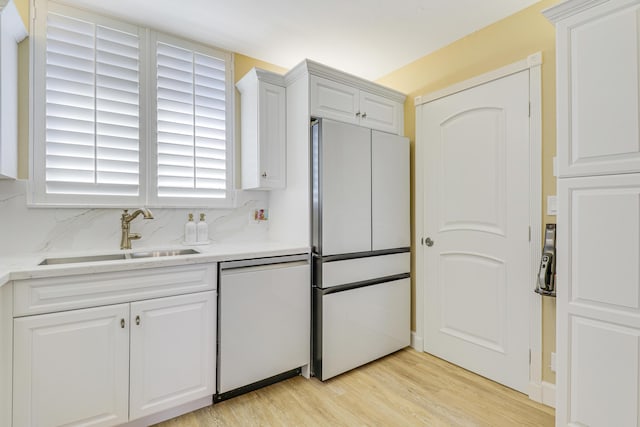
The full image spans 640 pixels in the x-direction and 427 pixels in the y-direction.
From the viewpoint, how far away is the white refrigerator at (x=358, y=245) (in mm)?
2219

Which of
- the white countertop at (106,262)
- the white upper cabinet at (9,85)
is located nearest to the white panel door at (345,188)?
the white countertop at (106,262)

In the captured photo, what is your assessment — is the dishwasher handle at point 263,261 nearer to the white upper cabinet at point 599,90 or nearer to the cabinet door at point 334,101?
the cabinet door at point 334,101

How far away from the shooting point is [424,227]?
2684 mm

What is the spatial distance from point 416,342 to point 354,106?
2056mm

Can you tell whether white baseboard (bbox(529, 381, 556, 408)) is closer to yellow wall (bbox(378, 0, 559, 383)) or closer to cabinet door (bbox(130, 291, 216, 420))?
yellow wall (bbox(378, 0, 559, 383))

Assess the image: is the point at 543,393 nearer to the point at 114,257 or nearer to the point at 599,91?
the point at 599,91

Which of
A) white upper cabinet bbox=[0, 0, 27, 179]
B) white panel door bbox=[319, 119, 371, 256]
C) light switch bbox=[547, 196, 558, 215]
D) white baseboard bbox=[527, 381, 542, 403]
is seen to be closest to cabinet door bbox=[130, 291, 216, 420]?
white panel door bbox=[319, 119, 371, 256]

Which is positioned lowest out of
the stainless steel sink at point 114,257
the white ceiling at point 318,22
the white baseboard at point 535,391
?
the white baseboard at point 535,391

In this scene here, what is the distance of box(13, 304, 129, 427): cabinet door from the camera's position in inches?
56.1

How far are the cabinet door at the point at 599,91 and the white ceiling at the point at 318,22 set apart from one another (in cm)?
76

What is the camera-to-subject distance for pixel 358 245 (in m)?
2.39

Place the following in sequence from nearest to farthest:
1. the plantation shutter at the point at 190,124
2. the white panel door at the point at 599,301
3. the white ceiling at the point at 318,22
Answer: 1. the white panel door at the point at 599,301
2. the white ceiling at the point at 318,22
3. the plantation shutter at the point at 190,124

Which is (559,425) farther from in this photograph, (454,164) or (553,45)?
(553,45)

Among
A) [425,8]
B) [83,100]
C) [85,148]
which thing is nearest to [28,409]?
[85,148]
